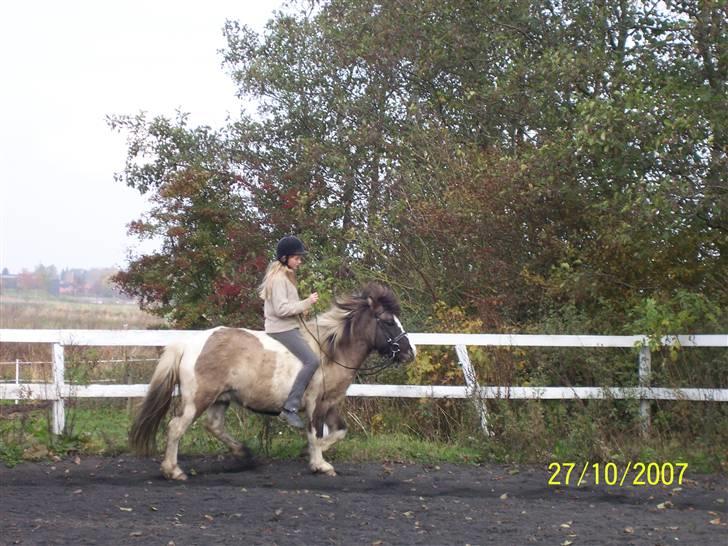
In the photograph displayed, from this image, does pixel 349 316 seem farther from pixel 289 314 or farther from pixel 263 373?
pixel 263 373

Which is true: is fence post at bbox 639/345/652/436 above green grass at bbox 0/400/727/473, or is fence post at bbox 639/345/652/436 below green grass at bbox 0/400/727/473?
above

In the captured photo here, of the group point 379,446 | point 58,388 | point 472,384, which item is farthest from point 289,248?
point 58,388

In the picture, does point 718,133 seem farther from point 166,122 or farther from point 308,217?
point 166,122

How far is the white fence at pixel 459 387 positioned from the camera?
10.3 m

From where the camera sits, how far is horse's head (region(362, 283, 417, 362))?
9766 mm

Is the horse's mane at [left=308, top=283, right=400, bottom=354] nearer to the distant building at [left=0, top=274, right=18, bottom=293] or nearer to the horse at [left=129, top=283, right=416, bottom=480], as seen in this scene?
the horse at [left=129, top=283, right=416, bottom=480]

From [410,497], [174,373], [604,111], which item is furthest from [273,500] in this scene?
[604,111]

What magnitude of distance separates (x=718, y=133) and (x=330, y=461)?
6293 millimetres

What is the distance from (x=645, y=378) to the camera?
10.8m

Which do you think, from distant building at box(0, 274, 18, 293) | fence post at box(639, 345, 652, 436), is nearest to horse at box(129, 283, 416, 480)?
fence post at box(639, 345, 652, 436)

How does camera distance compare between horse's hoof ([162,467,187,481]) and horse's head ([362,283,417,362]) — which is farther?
horse's head ([362,283,417,362])

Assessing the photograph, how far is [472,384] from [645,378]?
1.95 meters

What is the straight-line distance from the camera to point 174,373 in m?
9.26
